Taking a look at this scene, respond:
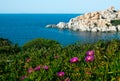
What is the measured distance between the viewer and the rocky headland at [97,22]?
14614cm

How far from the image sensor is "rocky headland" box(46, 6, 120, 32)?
146m

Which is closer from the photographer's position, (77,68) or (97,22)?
(77,68)

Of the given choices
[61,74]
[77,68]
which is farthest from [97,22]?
[61,74]

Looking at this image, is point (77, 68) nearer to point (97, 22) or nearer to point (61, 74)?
point (61, 74)

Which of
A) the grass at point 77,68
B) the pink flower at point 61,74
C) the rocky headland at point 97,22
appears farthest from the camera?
the rocky headland at point 97,22

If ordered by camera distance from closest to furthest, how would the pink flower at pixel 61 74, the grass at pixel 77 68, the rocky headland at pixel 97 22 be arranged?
the grass at pixel 77 68 → the pink flower at pixel 61 74 → the rocky headland at pixel 97 22

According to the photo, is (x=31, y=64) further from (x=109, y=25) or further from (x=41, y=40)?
(x=109, y=25)

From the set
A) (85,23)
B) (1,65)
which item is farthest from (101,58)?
(85,23)

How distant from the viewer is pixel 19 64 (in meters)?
10.7

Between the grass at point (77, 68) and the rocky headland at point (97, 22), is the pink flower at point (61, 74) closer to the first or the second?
the grass at point (77, 68)

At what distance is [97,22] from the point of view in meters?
152

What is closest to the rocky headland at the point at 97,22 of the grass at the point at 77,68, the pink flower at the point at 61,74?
the grass at the point at 77,68

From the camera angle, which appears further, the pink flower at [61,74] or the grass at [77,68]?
the pink flower at [61,74]

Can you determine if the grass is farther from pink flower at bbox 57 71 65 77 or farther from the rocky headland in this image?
the rocky headland
